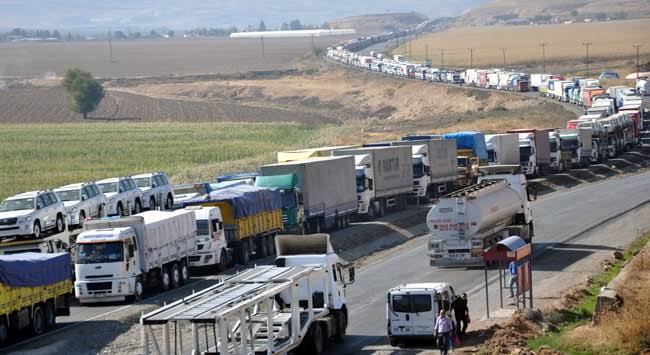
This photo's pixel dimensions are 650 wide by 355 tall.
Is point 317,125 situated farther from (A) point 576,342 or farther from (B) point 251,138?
(A) point 576,342

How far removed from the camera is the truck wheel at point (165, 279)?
42.2 metres

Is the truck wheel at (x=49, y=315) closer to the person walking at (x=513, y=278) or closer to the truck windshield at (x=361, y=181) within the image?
the person walking at (x=513, y=278)

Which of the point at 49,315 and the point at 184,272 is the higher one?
the point at 49,315

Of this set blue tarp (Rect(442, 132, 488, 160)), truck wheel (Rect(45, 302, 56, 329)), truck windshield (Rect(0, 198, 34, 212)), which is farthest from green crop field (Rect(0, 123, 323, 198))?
truck wheel (Rect(45, 302, 56, 329))

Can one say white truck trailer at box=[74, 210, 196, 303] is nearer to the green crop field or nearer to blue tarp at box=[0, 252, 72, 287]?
blue tarp at box=[0, 252, 72, 287]

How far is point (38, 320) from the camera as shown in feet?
118

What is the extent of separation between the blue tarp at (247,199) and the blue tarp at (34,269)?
10.9 m

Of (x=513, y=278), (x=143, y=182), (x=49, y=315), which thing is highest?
(x=143, y=182)

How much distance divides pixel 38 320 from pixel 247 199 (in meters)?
14.5

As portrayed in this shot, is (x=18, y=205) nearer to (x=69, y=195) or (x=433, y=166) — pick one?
(x=69, y=195)

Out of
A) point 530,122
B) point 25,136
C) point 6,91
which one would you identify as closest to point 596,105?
point 530,122

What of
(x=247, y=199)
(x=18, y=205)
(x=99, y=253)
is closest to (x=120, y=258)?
(x=99, y=253)

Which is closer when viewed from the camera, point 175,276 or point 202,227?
point 175,276

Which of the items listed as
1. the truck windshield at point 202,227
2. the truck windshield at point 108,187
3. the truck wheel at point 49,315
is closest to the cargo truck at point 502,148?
the truck windshield at point 108,187
